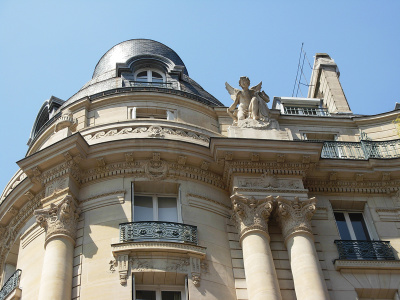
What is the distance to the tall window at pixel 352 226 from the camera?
16.4 m

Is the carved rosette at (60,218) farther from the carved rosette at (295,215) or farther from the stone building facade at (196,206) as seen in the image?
the carved rosette at (295,215)

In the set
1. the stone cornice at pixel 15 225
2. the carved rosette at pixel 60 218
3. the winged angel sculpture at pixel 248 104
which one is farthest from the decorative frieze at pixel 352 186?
the stone cornice at pixel 15 225

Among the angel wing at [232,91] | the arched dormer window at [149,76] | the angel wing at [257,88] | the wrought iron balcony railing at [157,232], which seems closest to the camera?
the wrought iron balcony railing at [157,232]

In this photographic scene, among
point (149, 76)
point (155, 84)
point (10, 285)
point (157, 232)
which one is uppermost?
point (149, 76)

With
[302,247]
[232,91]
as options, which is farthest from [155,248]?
[232,91]

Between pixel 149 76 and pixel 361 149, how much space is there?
7439mm

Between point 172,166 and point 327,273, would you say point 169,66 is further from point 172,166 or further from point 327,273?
point 327,273

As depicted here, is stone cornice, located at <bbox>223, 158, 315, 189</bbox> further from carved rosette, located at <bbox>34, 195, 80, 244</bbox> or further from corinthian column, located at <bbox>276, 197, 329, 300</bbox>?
carved rosette, located at <bbox>34, 195, 80, 244</bbox>

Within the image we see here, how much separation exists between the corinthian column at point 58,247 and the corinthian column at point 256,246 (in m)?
4.04

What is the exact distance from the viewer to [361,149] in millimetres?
18438

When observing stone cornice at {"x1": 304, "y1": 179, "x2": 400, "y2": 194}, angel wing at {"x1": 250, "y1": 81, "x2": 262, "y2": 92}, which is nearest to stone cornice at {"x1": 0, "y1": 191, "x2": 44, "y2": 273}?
angel wing at {"x1": 250, "y1": 81, "x2": 262, "y2": 92}

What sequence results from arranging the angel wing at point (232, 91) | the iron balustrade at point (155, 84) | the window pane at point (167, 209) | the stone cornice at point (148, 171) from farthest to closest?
the iron balustrade at point (155, 84), the angel wing at point (232, 91), the stone cornice at point (148, 171), the window pane at point (167, 209)

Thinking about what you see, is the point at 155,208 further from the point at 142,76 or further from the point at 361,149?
the point at 361,149

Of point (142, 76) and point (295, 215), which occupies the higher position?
point (142, 76)
